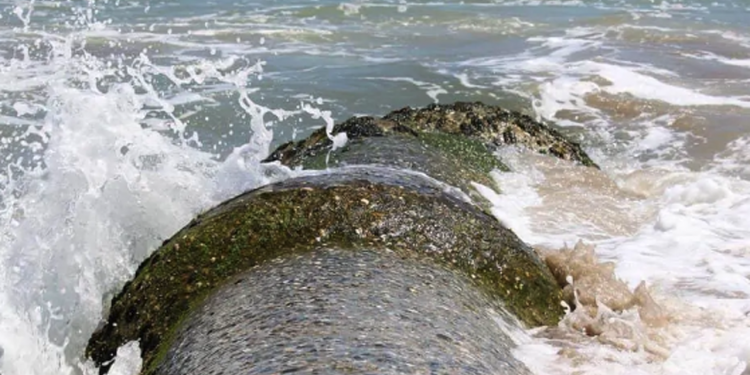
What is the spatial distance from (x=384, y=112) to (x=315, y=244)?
906cm

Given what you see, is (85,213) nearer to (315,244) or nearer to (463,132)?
(315,244)

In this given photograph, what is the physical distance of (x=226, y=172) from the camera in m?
5.42

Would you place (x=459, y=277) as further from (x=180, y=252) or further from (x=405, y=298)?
(x=180, y=252)

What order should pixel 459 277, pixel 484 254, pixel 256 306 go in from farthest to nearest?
pixel 484 254
pixel 459 277
pixel 256 306

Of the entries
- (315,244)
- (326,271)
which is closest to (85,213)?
(315,244)

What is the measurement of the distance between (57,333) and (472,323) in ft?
6.31

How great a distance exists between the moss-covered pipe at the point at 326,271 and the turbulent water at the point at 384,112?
230 mm

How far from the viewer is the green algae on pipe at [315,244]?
393 centimetres

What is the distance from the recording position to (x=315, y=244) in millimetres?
4023

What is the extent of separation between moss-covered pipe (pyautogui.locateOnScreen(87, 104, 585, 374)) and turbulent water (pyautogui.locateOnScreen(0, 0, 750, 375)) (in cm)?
23

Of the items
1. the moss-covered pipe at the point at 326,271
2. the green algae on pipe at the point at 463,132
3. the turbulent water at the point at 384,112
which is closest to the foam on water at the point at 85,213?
the turbulent water at the point at 384,112

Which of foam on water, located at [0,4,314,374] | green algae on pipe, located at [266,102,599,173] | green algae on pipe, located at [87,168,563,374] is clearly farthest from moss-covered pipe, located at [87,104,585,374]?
green algae on pipe, located at [266,102,599,173]

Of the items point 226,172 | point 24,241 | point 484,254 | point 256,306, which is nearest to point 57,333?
point 24,241

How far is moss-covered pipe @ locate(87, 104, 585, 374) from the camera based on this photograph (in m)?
3.10
